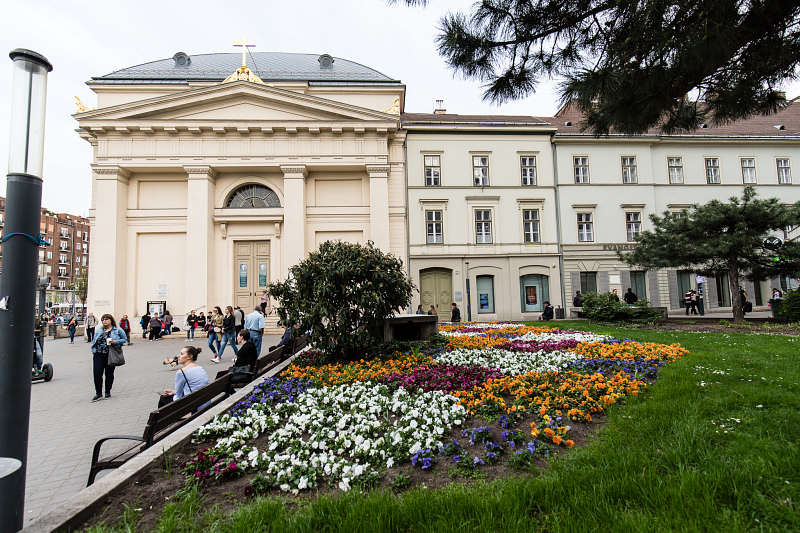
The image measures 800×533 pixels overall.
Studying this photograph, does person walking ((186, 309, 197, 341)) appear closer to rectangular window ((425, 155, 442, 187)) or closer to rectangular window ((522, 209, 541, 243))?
rectangular window ((425, 155, 442, 187))

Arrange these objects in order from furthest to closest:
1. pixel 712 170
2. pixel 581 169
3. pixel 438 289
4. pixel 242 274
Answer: pixel 712 170, pixel 581 169, pixel 438 289, pixel 242 274

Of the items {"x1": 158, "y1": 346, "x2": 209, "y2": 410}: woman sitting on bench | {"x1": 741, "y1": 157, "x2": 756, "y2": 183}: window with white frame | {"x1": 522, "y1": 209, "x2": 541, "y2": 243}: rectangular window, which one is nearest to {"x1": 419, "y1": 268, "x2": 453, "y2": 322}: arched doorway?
{"x1": 522, "y1": 209, "x2": 541, "y2": 243}: rectangular window

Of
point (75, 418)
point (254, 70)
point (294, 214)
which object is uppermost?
point (254, 70)

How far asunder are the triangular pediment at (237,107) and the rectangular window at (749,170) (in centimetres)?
2554

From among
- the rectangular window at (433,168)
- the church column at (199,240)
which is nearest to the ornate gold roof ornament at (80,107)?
the church column at (199,240)

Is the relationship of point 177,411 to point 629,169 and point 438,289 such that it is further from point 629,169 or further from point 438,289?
point 629,169

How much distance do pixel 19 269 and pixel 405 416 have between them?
11.8ft

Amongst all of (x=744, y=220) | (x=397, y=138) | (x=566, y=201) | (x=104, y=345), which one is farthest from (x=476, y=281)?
(x=104, y=345)

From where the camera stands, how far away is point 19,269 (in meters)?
2.47

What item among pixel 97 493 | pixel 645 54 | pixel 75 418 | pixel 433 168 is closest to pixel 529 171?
pixel 433 168

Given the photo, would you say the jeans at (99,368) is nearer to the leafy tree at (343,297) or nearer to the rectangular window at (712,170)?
the leafy tree at (343,297)

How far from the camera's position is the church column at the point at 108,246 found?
2309 centimetres

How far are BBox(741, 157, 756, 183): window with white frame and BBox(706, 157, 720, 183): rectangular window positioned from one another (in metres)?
2.06

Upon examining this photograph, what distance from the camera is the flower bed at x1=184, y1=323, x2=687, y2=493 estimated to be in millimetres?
3602
